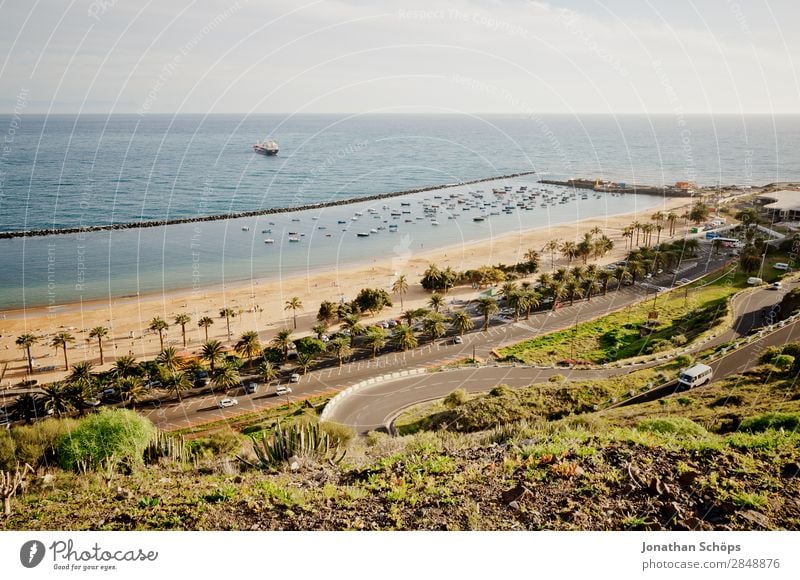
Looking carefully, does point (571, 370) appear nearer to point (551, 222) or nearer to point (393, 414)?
point (393, 414)

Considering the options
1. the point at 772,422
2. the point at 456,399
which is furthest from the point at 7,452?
the point at 772,422

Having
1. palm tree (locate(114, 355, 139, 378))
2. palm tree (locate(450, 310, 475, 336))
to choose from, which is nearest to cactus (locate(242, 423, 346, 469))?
palm tree (locate(114, 355, 139, 378))

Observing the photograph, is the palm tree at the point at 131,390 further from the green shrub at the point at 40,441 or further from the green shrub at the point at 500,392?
the green shrub at the point at 500,392

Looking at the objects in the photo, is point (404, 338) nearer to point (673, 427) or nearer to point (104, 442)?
point (104, 442)

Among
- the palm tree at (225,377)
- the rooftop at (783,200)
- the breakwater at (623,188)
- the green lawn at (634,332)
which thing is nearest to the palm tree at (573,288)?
the green lawn at (634,332)

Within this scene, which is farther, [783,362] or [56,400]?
[56,400]

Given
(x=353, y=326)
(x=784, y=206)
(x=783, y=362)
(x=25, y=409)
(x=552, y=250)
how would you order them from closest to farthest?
1. (x=783, y=362)
2. (x=25, y=409)
3. (x=353, y=326)
4. (x=784, y=206)
5. (x=552, y=250)

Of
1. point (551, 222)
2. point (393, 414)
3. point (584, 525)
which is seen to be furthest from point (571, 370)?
point (551, 222)
